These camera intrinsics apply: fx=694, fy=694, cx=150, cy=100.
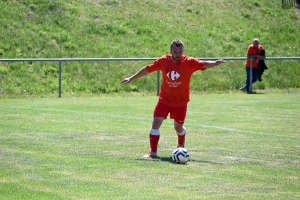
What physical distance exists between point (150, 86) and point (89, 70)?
8.29 ft

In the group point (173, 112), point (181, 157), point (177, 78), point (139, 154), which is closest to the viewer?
point (181, 157)

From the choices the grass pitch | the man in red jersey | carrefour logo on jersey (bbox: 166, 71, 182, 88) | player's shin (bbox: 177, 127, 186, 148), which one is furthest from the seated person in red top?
carrefour logo on jersey (bbox: 166, 71, 182, 88)

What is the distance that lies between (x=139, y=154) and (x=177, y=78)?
1.40m

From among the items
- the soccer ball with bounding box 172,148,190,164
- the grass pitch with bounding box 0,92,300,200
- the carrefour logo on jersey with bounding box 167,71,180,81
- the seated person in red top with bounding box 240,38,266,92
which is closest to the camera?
the grass pitch with bounding box 0,92,300,200

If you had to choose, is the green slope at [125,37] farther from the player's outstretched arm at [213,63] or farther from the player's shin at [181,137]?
the player's outstretched arm at [213,63]

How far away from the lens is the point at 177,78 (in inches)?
434

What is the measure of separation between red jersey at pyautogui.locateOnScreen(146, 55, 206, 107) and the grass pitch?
934 mm

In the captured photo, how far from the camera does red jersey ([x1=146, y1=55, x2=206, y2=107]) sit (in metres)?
11.0

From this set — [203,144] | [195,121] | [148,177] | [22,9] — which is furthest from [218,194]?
[22,9]

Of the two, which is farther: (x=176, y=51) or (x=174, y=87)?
(x=174, y=87)

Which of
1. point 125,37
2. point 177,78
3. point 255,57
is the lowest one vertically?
point 177,78

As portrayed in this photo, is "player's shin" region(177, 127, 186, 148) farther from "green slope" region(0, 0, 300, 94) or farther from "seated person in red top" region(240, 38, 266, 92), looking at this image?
"seated person in red top" region(240, 38, 266, 92)

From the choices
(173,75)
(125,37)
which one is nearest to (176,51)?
(173,75)

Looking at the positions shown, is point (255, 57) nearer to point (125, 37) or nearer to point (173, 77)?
point (125, 37)
